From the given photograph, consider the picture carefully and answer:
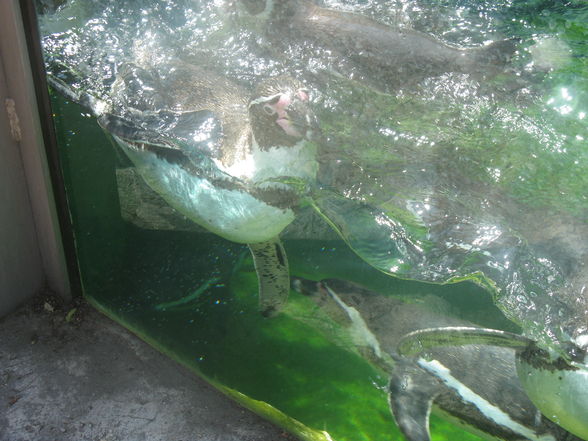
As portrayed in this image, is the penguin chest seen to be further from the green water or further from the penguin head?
the green water

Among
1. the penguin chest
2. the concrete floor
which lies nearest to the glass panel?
the penguin chest

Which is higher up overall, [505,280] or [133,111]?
[133,111]

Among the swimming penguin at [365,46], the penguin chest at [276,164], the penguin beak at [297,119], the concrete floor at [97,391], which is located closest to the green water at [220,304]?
the concrete floor at [97,391]

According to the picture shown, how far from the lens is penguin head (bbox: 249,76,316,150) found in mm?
1683

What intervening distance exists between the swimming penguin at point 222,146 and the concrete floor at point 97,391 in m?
0.64

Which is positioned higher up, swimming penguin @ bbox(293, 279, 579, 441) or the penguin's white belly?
the penguin's white belly

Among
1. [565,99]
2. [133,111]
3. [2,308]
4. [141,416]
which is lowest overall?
[141,416]

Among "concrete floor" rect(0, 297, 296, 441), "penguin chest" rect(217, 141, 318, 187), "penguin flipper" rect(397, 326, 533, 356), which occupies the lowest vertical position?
"concrete floor" rect(0, 297, 296, 441)

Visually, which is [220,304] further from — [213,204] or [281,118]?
[281,118]

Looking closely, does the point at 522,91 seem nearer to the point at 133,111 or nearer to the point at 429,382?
the point at 429,382

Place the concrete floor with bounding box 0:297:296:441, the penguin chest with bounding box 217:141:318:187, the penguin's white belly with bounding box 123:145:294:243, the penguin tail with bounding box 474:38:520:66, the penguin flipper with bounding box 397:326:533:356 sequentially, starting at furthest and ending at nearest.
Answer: the concrete floor with bounding box 0:297:296:441
the penguin tail with bounding box 474:38:520:66
the penguin's white belly with bounding box 123:145:294:243
the penguin chest with bounding box 217:141:318:187
the penguin flipper with bounding box 397:326:533:356

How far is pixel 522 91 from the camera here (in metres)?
1.78

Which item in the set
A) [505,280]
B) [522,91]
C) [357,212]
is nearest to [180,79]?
[357,212]

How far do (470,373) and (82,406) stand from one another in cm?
159
